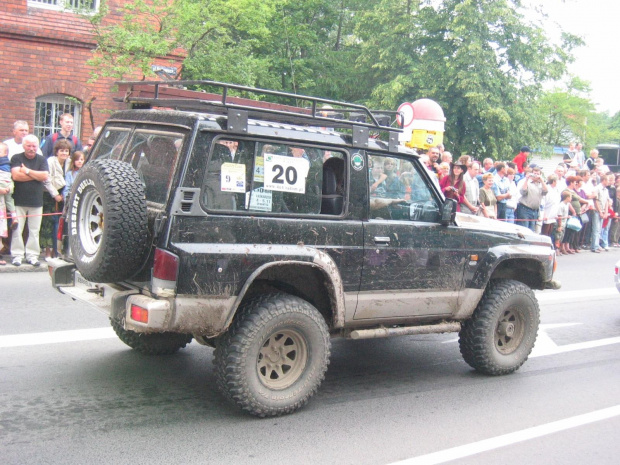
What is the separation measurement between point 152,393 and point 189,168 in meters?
1.84

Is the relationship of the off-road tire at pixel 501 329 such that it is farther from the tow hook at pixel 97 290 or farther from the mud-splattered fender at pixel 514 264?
the tow hook at pixel 97 290

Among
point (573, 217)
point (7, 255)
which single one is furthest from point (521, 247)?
point (573, 217)

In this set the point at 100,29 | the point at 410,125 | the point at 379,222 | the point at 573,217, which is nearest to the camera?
the point at 379,222

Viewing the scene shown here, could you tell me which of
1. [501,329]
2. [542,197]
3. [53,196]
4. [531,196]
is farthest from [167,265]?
[542,197]

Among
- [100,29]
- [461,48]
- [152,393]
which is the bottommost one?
[152,393]

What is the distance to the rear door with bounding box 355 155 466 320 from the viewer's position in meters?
5.64

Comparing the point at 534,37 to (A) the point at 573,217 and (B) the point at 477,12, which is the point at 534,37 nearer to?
(B) the point at 477,12

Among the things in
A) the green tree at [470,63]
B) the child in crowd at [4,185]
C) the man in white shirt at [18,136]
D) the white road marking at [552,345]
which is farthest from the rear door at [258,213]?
the green tree at [470,63]

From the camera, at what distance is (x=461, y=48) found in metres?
24.7

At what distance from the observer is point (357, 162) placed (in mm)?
5648

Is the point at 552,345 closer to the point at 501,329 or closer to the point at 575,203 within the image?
the point at 501,329

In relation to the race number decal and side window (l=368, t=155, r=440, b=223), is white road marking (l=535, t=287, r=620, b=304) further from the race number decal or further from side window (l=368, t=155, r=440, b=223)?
the race number decal

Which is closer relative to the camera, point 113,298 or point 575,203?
point 113,298

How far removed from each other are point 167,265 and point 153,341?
1.94 meters
